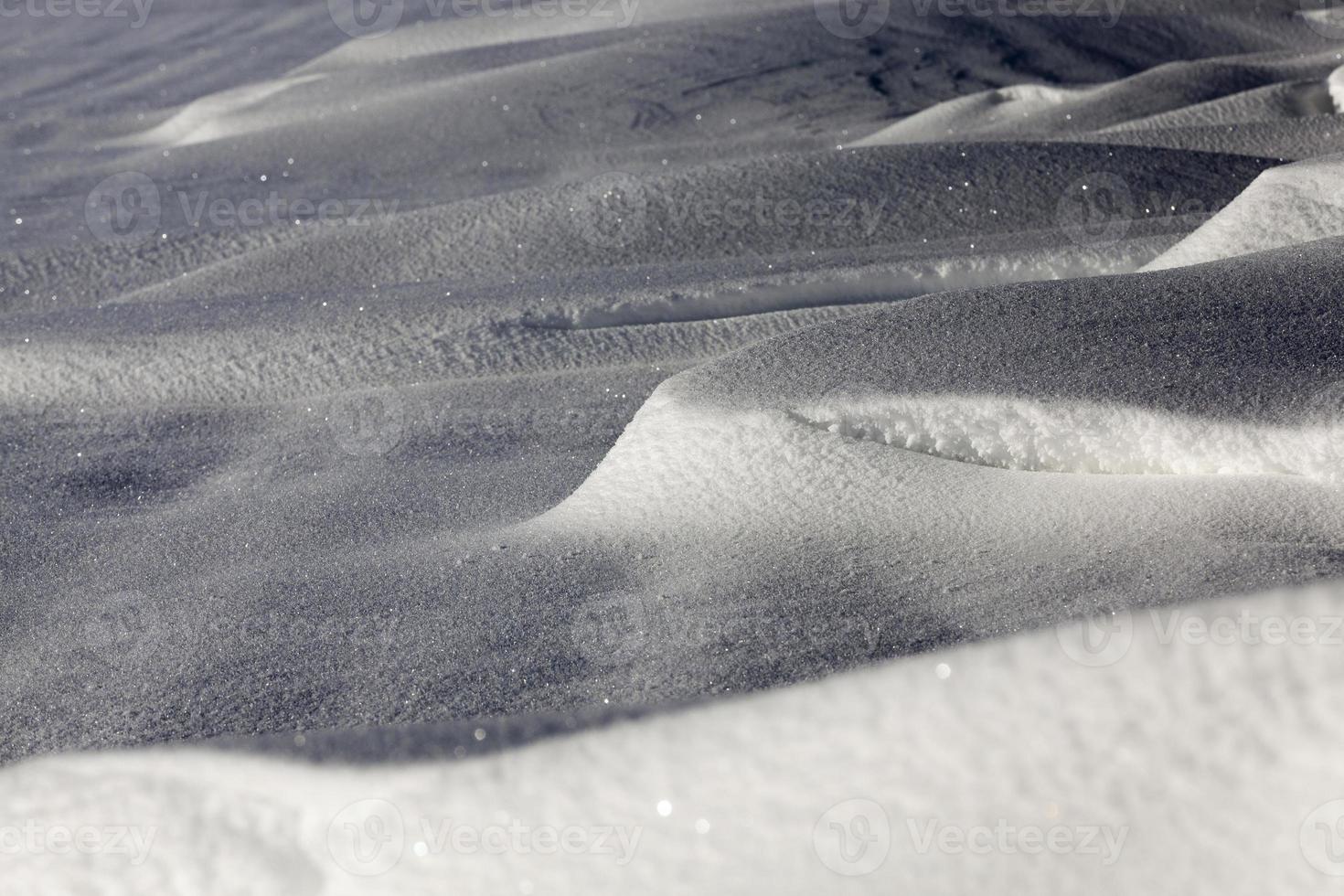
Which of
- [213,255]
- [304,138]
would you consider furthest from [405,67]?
[213,255]

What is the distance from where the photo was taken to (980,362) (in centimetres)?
120

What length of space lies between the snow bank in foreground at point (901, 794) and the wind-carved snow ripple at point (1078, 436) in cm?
Answer: 26

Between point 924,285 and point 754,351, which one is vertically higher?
point 754,351

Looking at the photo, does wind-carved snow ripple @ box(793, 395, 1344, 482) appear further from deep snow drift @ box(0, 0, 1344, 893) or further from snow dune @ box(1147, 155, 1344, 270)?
snow dune @ box(1147, 155, 1344, 270)

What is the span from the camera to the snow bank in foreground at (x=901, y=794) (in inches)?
29.0

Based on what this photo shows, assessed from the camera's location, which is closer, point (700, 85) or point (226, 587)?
point (226, 587)

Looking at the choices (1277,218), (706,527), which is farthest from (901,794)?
(1277,218)

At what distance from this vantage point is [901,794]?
77cm

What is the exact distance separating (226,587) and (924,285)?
1.17m

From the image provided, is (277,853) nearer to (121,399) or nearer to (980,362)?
(980,362)

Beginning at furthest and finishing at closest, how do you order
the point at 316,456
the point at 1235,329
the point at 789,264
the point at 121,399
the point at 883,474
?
1. the point at 789,264
2. the point at 121,399
3. the point at 316,456
4. the point at 1235,329
5. the point at 883,474

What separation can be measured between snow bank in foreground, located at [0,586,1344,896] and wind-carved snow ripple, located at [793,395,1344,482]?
0.86ft

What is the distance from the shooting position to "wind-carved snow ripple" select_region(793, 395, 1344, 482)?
1.00 metres

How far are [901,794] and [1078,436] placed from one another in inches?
16.9
